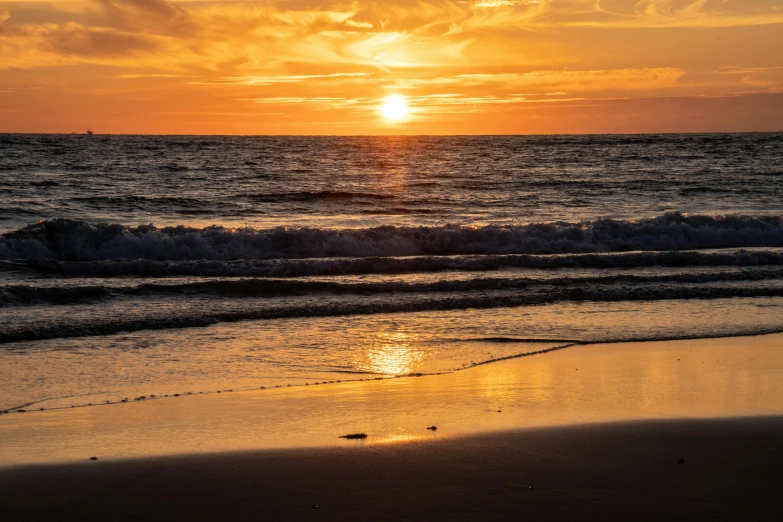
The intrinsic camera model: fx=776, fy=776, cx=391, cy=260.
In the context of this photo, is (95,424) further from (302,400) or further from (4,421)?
(302,400)

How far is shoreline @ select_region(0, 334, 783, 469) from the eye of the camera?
5898mm

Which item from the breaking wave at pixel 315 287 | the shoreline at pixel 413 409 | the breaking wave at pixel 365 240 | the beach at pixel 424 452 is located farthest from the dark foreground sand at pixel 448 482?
the breaking wave at pixel 365 240

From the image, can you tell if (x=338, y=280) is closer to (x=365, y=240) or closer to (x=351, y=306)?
(x=351, y=306)

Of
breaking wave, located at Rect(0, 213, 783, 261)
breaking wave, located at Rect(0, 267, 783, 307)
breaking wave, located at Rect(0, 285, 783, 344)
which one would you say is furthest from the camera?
breaking wave, located at Rect(0, 213, 783, 261)

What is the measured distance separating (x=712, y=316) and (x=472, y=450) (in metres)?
6.96

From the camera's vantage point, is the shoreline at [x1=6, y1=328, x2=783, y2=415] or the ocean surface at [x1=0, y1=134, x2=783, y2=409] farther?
Answer: the ocean surface at [x1=0, y1=134, x2=783, y2=409]

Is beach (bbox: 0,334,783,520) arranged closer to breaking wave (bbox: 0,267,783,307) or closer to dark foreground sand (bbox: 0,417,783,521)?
dark foreground sand (bbox: 0,417,783,521)

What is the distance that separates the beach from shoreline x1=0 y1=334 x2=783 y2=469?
21 millimetres

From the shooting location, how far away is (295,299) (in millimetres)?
12695

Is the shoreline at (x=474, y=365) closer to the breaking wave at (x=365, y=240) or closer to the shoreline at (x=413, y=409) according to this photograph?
the shoreline at (x=413, y=409)

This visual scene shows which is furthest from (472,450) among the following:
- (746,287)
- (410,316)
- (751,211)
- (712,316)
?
(751,211)

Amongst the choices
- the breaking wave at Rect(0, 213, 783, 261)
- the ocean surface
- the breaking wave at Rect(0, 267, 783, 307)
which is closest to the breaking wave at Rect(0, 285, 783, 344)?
the ocean surface

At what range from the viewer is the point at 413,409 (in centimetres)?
674

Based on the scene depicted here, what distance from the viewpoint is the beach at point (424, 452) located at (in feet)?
15.6
